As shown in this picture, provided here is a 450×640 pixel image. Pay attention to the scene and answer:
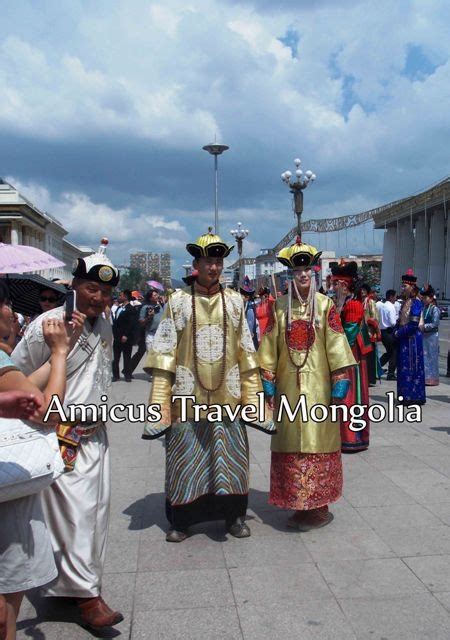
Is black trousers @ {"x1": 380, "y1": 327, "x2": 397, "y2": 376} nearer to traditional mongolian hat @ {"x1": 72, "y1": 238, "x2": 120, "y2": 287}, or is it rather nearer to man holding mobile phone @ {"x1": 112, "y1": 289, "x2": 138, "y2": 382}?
man holding mobile phone @ {"x1": 112, "y1": 289, "x2": 138, "y2": 382}

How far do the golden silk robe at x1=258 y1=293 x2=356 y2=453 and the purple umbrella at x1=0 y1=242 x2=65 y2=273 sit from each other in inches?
80.7

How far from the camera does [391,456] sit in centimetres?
639

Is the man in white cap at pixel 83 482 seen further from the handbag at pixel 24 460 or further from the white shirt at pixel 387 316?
the white shirt at pixel 387 316

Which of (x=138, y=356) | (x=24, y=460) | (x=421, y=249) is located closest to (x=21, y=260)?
(x=24, y=460)

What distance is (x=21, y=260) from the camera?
531 centimetres

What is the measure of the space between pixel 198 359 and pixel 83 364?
1235 millimetres

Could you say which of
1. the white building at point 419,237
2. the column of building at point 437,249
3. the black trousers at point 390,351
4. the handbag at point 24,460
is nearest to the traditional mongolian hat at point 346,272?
the handbag at point 24,460

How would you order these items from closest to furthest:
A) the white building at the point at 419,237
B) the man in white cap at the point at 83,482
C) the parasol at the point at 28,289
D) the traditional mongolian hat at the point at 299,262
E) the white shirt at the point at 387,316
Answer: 1. the man in white cap at the point at 83,482
2. the traditional mongolian hat at the point at 299,262
3. the parasol at the point at 28,289
4. the white shirt at the point at 387,316
5. the white building at the point at 419,237

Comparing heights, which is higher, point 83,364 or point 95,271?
point 95,271

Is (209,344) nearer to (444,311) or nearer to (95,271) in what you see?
(95,271)

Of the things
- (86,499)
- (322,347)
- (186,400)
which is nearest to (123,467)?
(186,400)

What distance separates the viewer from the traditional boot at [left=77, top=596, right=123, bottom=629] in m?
3.05

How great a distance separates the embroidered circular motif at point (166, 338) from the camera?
4289 millimetres

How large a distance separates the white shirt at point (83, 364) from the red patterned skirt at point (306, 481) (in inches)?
65.3
